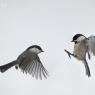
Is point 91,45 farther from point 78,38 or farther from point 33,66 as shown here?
point 33,66

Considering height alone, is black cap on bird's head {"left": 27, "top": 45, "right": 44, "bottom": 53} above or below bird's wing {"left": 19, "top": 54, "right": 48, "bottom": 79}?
above

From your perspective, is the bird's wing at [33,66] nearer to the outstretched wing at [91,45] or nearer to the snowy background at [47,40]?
the snowy background at [47,40]

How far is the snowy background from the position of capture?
1.76 metres

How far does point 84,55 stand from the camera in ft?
6.12

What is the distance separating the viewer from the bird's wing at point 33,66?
1767mm

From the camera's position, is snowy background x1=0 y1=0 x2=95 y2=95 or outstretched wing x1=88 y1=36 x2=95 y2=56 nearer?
snowy background x1=0 y1=0 x2=95 y2=95

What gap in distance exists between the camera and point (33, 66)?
1.79 m

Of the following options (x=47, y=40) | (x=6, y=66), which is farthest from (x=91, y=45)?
(x=6, y=66)

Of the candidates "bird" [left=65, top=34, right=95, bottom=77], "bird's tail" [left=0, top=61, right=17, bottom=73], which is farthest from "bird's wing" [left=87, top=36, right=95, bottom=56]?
"bird's tail" [left=0, top=61, right=17, bottom=73]

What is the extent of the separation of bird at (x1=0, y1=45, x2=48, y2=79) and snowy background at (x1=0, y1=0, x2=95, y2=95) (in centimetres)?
2

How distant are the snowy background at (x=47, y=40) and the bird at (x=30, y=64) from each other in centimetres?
2

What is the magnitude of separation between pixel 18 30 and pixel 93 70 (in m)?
0.53

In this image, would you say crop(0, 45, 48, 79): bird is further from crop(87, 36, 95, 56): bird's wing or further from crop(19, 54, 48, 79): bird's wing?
crop(87, 36, 95, 56): bird's wing

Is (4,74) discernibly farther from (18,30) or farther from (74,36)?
(74,36)
